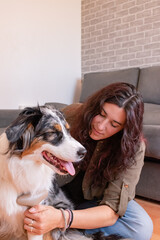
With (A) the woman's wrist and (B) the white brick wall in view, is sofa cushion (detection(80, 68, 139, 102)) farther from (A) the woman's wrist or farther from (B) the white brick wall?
(A) the woman's wrist

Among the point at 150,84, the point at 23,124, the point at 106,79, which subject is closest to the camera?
the point at 23,124

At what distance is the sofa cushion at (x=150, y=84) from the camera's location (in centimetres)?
296

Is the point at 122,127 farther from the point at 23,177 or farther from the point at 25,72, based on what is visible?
the point at 25,72

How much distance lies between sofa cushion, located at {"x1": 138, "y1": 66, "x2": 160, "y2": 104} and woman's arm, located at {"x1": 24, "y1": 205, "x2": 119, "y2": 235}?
1.92 meters

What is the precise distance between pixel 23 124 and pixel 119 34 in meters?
3.31

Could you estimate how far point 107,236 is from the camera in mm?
1393

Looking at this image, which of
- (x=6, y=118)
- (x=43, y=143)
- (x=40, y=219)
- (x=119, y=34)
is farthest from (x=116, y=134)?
(x=119, y=34)

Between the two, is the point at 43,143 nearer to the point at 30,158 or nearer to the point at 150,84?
the point at 30,158

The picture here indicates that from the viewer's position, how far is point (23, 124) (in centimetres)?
106

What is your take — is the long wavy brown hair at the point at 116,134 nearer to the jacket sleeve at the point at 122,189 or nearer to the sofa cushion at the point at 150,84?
the jacket sleeve at the point at 122,189

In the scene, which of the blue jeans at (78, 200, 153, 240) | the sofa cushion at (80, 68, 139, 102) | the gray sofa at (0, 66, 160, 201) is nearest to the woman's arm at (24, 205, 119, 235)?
the blue jeans at (78, 200, 153, 240)

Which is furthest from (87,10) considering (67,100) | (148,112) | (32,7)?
(148,112)

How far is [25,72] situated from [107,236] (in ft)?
9.96

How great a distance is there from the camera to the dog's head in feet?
3.52
